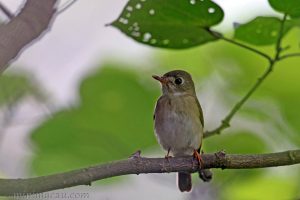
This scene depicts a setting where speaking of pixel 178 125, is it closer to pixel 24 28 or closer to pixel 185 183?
pixel 185 183

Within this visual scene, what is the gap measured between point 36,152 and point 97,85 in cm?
35

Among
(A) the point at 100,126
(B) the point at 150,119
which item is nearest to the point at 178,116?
(B) the point at 150,119

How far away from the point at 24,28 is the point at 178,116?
7.66 feet

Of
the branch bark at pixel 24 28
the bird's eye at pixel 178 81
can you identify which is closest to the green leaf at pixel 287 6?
the branch bark at pixel 24 28

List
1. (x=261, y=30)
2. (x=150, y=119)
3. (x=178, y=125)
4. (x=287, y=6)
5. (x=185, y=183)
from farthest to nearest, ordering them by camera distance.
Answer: (x=178, y=125) < (x=185, y=183) < (x=150, y=119) < (x=261, y=30) < (x=287, y=6)

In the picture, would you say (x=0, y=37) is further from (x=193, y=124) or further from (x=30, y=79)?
(x=193, y=124)

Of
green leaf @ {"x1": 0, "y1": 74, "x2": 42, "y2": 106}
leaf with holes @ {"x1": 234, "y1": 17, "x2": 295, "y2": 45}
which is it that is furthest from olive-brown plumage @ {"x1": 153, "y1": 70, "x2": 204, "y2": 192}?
leaf with holes @ {"x1": 234, "y1": 17, "x2": 295, "y2": 45}

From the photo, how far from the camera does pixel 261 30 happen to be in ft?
6.23

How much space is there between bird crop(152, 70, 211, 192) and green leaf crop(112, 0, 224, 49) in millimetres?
816

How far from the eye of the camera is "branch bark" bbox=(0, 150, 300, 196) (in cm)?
131

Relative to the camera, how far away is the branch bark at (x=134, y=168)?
51.5 inches

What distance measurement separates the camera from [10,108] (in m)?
2.22

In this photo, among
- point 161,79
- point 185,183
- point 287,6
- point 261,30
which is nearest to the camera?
point 287,6

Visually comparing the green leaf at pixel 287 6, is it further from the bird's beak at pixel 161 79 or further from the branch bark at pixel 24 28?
the branch bark at pixel 24 28
